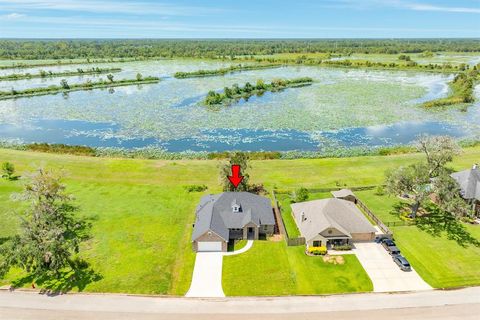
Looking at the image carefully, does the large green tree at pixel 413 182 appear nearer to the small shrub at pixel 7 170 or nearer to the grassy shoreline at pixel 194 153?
the grassy shoreline at pixel 194 153

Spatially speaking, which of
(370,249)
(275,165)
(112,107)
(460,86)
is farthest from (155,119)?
(460,86)

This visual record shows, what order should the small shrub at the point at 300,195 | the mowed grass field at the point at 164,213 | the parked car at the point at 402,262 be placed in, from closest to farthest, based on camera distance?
the mowed grass field at the point at 164,213 → the parked car at the point at 402,262 → the small shrub at the point at 300,195

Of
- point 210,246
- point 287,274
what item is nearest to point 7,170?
point 210,246

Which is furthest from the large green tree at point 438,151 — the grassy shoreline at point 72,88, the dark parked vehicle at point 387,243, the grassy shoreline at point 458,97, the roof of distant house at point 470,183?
the grassy shoreline at point 72,88

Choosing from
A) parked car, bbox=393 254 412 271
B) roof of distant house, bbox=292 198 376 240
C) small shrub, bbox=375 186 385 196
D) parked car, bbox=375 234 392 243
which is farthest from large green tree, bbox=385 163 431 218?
parked car, bbox=393 254 412 271

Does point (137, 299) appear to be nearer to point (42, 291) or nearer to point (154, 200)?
point (42, 291)

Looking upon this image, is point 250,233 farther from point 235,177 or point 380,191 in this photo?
point 380,191
